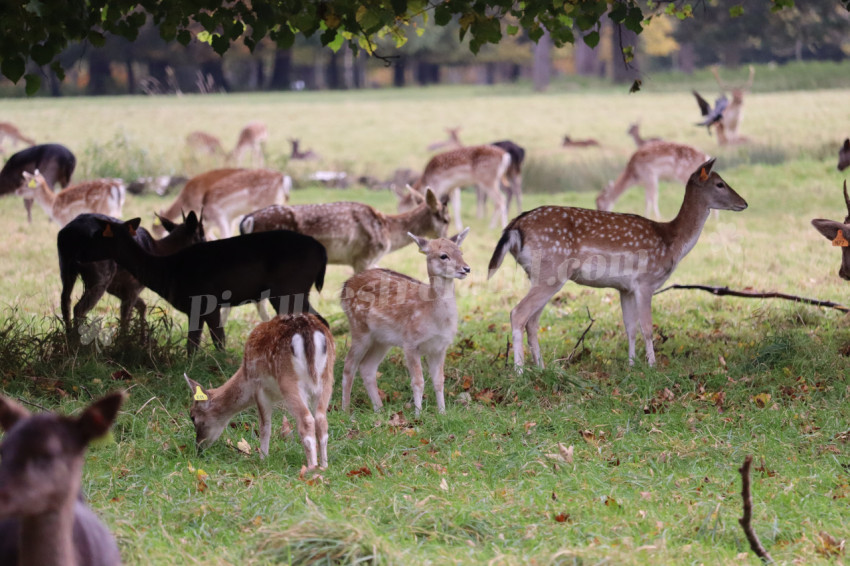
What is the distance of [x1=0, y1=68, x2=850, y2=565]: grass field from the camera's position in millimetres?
3926

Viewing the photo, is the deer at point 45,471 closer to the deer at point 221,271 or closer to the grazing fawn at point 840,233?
the deer at point 221,271

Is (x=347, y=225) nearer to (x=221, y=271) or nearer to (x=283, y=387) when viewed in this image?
(x=221, y=271)

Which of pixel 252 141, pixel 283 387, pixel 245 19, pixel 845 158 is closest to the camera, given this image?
pixel 283 387

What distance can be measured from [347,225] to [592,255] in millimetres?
2559

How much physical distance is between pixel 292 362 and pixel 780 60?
50322 millimetres

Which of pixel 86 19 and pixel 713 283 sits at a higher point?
pixel 86 19

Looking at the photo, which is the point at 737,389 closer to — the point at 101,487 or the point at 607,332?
the point at 607,332

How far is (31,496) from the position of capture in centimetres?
220

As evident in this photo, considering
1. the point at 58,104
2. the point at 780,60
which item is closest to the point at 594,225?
the point at 58,104

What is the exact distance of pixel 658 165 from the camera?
14.1 m

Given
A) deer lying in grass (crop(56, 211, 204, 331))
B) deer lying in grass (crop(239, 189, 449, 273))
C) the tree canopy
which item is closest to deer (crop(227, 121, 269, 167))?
deer lying in grass (crop(239, 189, 449, 273))

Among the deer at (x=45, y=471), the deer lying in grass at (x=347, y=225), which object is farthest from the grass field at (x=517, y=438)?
the deer at (x=45, y=471)

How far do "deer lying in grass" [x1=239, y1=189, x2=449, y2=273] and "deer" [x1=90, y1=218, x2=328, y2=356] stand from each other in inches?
70.1

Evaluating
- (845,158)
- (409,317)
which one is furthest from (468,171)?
(409,317)
